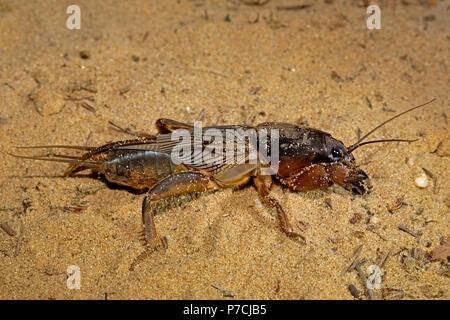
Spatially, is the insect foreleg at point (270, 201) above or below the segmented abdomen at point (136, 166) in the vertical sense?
below

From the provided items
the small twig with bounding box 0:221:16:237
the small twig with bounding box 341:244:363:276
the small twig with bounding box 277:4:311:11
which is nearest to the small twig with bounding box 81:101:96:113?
the small twig with bounding box 0:221:16:237

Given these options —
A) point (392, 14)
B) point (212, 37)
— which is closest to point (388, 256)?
point (212, 37)

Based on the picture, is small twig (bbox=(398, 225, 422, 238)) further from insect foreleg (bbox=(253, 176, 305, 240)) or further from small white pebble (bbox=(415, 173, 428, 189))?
insect foreleg (bbox=(253, 176, 305, 240))

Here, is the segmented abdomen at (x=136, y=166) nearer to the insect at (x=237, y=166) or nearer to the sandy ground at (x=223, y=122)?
the insect at (x=237, y=166)

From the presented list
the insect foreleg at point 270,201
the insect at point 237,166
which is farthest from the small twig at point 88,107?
the insect foreleg at point 270,201

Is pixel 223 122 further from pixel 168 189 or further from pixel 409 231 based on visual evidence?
pixel 409 231
